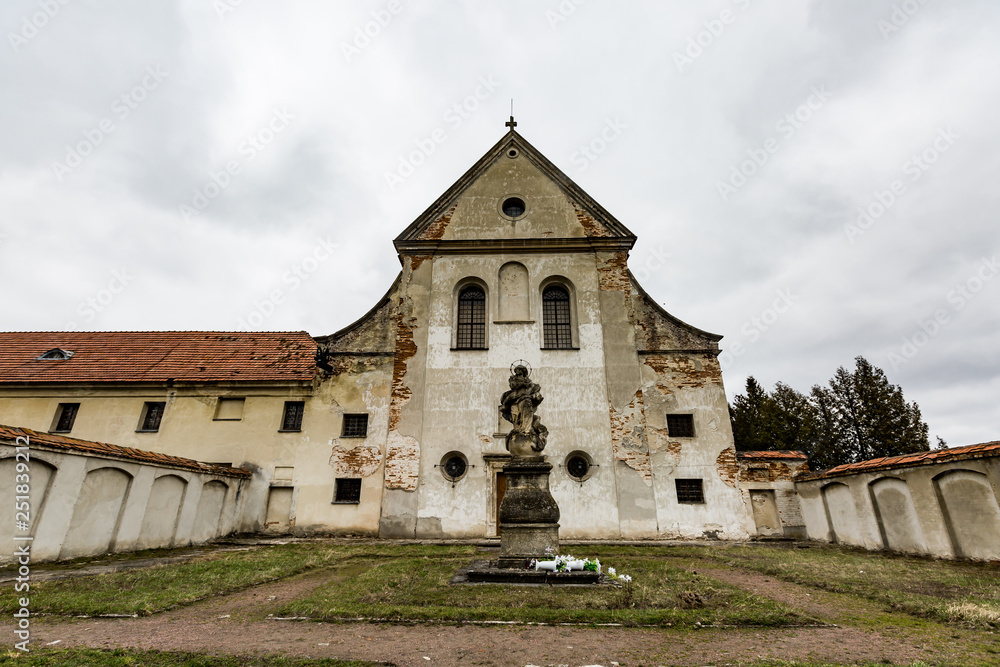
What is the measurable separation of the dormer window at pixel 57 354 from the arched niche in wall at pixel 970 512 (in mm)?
28694

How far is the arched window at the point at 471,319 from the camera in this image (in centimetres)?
1711

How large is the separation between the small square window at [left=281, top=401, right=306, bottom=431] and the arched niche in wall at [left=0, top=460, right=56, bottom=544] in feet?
22.1

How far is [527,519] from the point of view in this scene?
27.1 ft

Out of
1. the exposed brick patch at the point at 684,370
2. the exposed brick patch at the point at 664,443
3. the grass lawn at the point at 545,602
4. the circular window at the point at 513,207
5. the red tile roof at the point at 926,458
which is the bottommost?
the grass lawn at the point at 545,602

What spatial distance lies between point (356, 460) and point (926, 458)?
15.3m

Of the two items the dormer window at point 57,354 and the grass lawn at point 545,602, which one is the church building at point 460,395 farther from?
the grass lawn at point 545,602

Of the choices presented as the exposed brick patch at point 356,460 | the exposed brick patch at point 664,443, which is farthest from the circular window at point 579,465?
the exposed brick patch at point 356,460

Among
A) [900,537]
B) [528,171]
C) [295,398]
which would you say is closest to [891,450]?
[900,537]

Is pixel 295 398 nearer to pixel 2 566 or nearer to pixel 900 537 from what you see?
pixel 2 566

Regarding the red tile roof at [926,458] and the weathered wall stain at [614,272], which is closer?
the red tile roof at [926,458]

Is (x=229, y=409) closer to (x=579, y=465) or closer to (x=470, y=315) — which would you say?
(x=470, y=315)

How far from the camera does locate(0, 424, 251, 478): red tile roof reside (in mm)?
9477

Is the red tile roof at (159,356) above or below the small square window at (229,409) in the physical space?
above

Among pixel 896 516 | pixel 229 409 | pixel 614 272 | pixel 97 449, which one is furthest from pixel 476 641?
pixel 229 409
